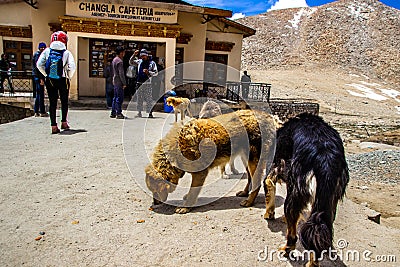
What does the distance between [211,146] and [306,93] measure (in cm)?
2959

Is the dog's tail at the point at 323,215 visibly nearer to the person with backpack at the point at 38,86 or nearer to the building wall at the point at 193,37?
the person with backpack at the point at 38,86

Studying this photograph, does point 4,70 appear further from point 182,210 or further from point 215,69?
point 182,210

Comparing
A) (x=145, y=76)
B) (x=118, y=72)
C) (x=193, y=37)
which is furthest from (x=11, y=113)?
(x=193, y=37)

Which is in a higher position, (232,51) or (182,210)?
(232,51)

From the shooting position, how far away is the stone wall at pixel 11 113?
13531 millimetres

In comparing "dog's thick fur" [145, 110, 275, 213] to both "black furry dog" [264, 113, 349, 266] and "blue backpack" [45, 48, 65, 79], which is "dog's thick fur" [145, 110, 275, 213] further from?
"blue backpack" [45, 48, 65, 79]

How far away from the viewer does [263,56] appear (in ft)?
178

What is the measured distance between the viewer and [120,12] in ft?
45.3

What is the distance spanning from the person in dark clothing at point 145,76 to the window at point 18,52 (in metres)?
7.60

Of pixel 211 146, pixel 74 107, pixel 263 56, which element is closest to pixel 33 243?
pixel 211 146

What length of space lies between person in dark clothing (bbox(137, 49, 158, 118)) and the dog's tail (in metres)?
8.85

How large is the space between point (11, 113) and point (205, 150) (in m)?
12.1

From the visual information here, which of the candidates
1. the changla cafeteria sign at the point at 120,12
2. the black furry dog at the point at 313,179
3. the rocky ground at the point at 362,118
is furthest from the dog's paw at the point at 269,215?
the changla cafeteria sign at the point at 120,12

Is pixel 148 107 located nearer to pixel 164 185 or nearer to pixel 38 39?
pixel 38 39
